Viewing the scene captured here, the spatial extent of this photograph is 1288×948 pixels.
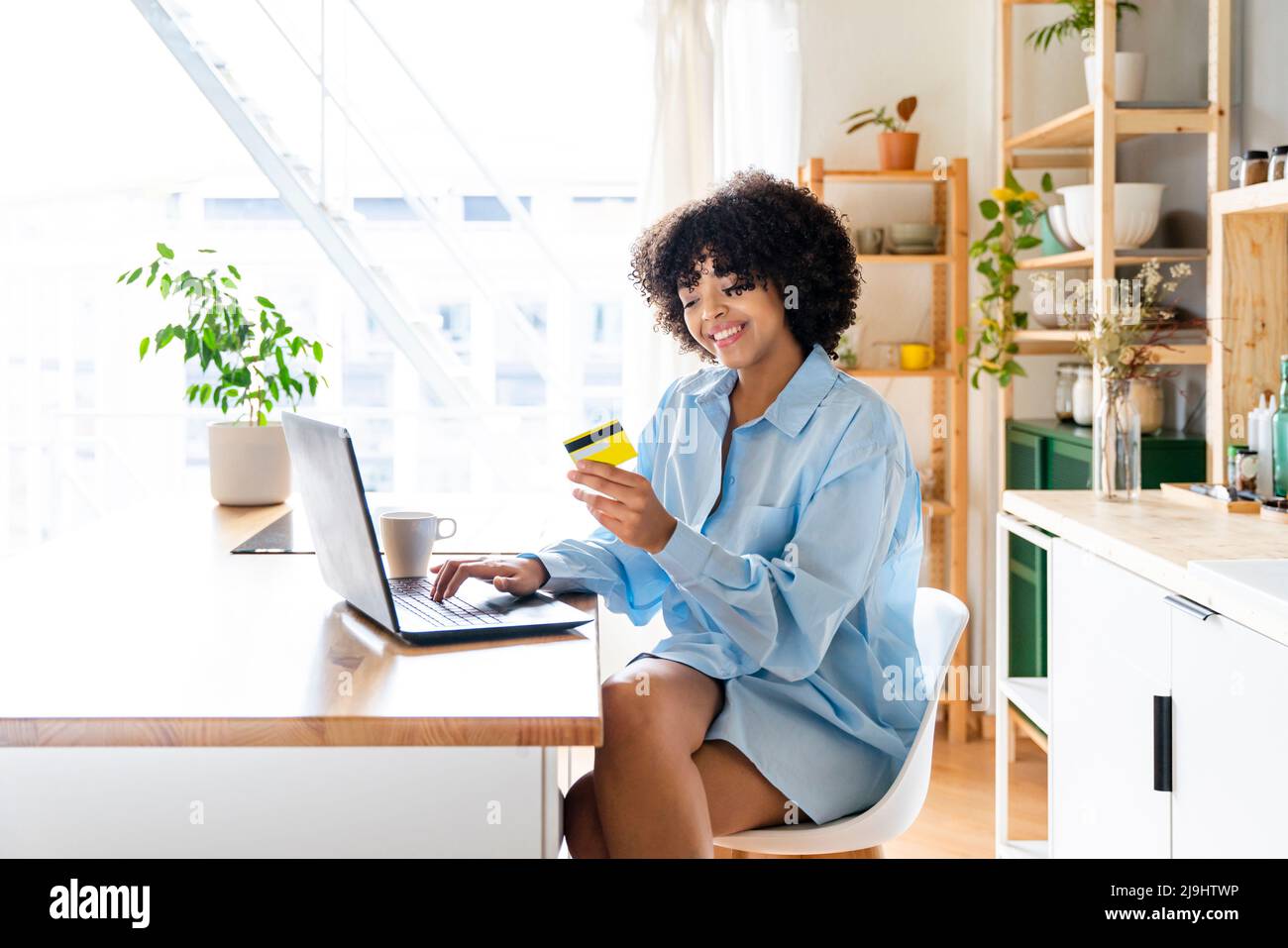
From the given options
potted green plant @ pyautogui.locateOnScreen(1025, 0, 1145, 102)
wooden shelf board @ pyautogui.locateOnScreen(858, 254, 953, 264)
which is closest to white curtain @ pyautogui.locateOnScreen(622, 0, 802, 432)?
wooden shelf board @ pyautogui.locateOnScreen(858, 254, 953, 264)

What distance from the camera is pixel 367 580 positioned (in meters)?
1.31

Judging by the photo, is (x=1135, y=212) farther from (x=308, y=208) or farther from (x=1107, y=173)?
(x=308, y=208)

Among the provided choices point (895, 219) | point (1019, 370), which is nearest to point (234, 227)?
point (895, 219)

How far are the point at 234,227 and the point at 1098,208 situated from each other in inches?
204

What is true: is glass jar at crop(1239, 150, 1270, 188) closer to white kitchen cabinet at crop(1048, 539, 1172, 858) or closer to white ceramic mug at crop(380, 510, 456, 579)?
white kitchen cabinet at crop(1048, 539, 1172, 858)

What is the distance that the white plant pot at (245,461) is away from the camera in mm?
2312

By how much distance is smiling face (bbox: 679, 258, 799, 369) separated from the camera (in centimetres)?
178

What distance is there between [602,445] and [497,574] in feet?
0.96

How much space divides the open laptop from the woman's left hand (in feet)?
0.37

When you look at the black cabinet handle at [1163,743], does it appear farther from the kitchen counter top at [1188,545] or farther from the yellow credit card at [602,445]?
the yellow credit card at [602,445]

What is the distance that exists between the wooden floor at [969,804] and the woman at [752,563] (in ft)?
4.30

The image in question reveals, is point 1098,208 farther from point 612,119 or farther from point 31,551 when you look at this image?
point 612,119

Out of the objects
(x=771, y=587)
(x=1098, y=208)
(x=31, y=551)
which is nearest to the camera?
(x=771, y=587)
